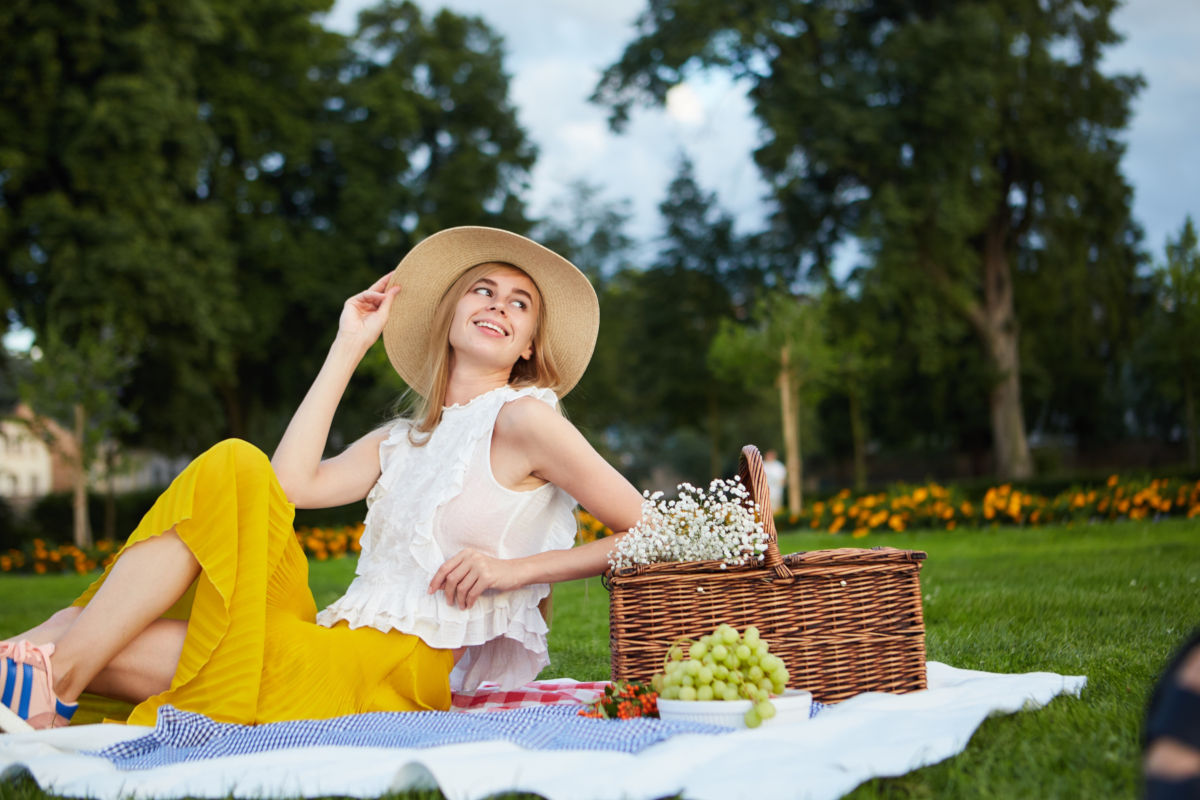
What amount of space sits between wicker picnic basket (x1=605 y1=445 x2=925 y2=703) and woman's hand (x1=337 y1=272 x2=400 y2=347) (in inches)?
50.3

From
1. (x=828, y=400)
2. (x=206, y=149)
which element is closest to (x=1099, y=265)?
(x=828, y=400)

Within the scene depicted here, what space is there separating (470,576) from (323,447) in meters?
0.82

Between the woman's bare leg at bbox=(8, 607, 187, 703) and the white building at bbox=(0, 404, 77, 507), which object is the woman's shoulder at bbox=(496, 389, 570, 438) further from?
the white building at bbox=(0, 404, 77, 507)

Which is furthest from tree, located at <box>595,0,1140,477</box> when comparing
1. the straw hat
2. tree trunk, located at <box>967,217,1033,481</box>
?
the straw hat

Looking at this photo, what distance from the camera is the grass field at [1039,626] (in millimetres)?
2260

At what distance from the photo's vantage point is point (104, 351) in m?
15.2

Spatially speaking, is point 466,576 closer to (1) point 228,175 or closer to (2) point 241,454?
(2) point 241,454

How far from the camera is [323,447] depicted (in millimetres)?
3490

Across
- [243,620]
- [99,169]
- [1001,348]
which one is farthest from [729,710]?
[1001,348]

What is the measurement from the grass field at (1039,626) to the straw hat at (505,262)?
934mm

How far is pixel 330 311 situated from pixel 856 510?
45.0 feet

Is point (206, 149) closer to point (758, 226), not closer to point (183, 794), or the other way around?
point (758, 226)

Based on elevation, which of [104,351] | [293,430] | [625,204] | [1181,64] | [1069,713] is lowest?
[1069,713]

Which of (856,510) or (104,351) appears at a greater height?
(104,351)
